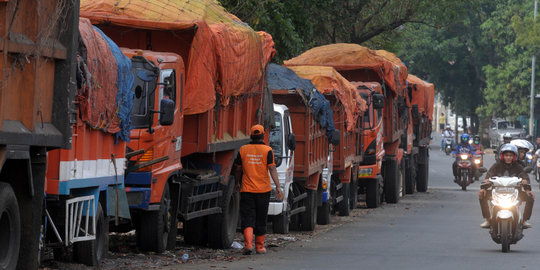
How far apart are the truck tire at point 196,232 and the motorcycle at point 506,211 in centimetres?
387

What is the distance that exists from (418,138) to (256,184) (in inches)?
829

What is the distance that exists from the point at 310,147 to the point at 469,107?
66.4 meters

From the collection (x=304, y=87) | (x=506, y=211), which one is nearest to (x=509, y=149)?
(x=506, y=211)

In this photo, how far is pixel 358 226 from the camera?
68.1ft

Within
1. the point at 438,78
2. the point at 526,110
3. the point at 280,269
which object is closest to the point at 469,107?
the point at 438,78

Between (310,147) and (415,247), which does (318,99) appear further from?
(415,247)

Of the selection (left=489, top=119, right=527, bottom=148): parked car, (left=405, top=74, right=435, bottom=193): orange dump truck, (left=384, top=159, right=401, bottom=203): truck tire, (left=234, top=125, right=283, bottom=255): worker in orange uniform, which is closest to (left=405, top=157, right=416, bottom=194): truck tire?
(left=405, top=74, right=435, bottom=193): orange dump truck

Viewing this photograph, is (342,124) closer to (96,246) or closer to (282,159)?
(282,159)

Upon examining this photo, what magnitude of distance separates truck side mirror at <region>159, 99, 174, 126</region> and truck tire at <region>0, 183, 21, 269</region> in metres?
3.50

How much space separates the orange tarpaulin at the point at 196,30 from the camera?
551 inches

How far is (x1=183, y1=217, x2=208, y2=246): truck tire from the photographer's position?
15.6 m

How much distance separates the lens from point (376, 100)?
2517 cm

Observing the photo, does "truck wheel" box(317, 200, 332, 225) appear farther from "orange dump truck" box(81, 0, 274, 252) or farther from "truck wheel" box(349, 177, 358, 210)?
"orange dump truck" box(81, 0, 274, 252)

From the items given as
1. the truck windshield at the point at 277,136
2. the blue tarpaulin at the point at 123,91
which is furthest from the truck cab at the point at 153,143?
the truck windshield at the point at 277,136
